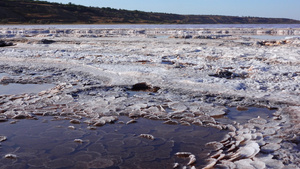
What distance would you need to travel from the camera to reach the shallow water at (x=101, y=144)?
3.15 metres

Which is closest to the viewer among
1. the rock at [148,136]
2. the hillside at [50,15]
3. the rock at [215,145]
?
the rock at [215,145]

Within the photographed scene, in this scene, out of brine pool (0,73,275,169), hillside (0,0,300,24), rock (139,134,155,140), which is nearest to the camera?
brine pool (0,73,275,169)

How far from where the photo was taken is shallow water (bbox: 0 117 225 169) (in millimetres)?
3152

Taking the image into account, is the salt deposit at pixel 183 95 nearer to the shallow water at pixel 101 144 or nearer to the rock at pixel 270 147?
the rock at pixel 270 147

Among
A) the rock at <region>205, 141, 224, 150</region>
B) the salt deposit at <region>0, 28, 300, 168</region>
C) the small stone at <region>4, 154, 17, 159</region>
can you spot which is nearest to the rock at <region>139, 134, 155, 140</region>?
the salt deposit at <region>0, 28, 300, 168</region>

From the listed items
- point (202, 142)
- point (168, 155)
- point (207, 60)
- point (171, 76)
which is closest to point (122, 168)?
point (168, 155)

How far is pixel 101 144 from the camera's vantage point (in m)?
3.60

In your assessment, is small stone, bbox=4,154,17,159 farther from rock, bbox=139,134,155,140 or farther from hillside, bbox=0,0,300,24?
hillside, bbox=0,0,300,24

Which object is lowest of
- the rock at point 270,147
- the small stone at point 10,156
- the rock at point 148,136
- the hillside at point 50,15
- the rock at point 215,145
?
the small stone at point 10,156

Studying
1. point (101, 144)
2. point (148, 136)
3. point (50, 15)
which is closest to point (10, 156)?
point (101, 144)

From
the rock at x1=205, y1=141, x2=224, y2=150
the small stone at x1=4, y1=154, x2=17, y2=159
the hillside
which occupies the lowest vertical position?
the small stone at x1=4, y1=154, x2=17, y2=159

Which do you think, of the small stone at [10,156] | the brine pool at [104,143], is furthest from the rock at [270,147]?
the small stone at [10,156]

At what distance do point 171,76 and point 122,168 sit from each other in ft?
12.8

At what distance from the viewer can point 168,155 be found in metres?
3.29
